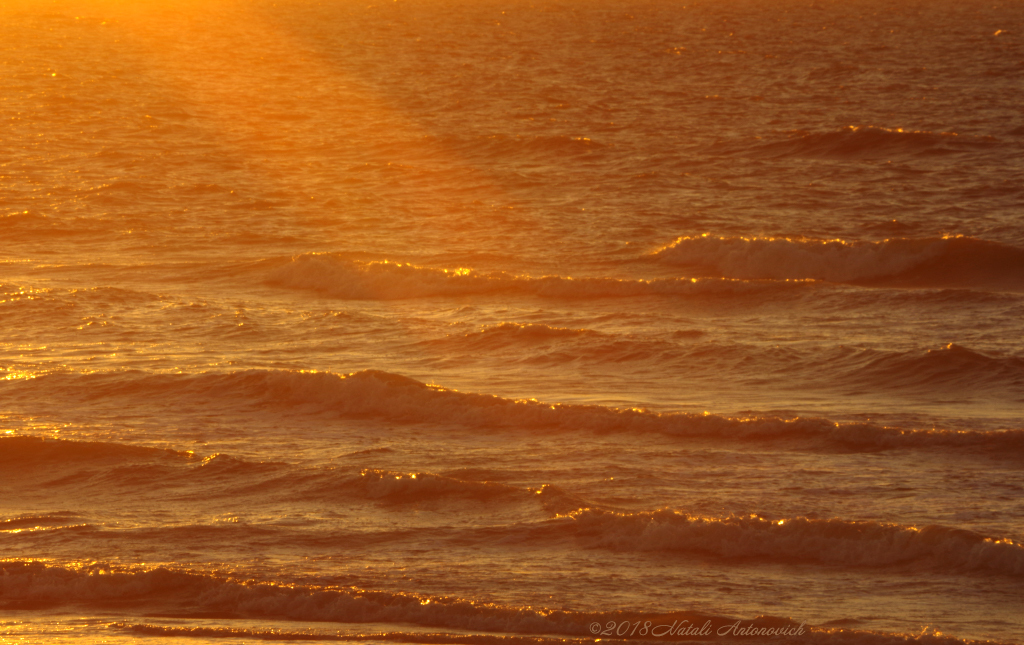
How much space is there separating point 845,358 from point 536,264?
591cm

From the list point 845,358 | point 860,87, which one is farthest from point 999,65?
point 845,358

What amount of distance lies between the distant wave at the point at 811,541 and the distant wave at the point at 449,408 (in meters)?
2.11

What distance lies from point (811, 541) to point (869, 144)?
19.8 m

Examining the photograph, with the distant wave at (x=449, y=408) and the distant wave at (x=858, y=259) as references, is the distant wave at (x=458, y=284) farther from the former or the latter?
the distant wave at (x=449, y=408)

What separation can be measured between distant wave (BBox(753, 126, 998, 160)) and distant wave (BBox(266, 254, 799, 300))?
33.6 ft

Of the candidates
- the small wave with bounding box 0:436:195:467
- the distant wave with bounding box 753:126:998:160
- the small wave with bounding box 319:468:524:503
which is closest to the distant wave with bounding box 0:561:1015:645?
the small wave with bounding box 319:468:524:503

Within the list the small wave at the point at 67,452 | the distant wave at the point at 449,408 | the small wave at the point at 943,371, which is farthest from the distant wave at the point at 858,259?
the small wave at the point at 67,452

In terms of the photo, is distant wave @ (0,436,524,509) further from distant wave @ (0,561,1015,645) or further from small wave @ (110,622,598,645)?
small wave @ (110,622,598,645)

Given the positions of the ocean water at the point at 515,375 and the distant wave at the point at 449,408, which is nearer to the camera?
the ocean water at the point at 515,375

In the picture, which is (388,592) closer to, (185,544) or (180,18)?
(185,544)

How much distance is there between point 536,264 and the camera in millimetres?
17203

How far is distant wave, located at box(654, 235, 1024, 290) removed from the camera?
16625mm

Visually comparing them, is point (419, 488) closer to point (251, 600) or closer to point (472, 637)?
point (251, 600)

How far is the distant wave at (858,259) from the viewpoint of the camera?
655 inches
